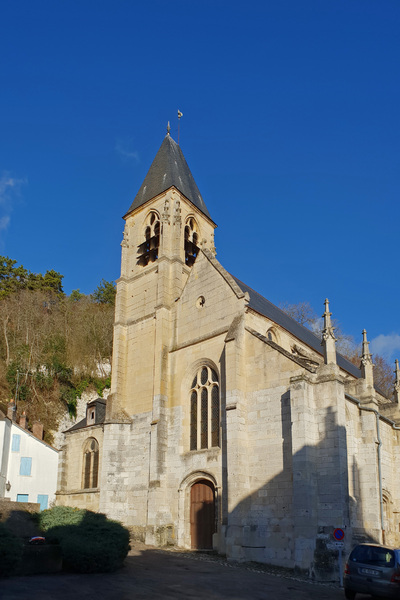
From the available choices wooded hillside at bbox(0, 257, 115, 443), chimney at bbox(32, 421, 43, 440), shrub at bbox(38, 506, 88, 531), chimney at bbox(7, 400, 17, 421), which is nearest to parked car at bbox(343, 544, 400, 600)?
shrub at bbox(38, 506, 88, 531)

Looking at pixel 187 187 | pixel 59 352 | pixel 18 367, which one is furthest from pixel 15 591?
pixel 59 352

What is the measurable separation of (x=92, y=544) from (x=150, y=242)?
1589 centimetres

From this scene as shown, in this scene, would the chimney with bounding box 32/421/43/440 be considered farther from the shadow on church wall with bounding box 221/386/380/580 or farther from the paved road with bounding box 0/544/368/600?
the paved road with bounding box 0/544/368/600

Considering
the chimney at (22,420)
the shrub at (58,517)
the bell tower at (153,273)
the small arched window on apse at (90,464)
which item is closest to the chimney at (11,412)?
the chimney at (22,420)

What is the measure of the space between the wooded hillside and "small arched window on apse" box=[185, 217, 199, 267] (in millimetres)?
10985

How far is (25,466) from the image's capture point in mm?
25906

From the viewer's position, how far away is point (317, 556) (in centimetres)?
1426

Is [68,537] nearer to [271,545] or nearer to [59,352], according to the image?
[271,545]

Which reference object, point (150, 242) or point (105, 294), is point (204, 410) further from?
point (105, 294)

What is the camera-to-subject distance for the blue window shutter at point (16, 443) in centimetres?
2617

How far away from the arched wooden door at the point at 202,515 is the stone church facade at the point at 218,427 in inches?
1.9

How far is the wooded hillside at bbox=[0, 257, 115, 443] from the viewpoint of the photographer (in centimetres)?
3095

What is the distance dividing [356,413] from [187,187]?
47.5 feet

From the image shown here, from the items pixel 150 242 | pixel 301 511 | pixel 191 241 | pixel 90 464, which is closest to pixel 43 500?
pixel 90 464
